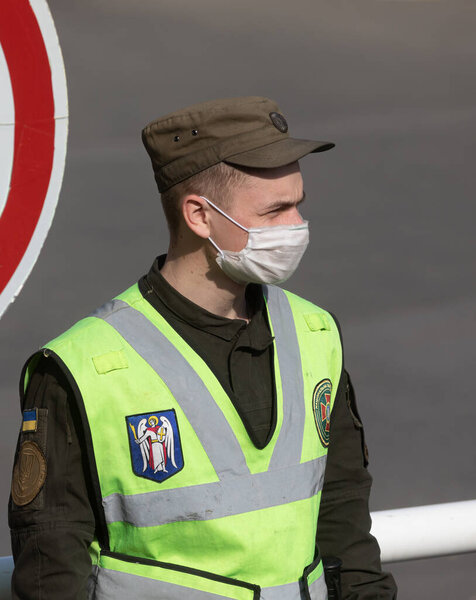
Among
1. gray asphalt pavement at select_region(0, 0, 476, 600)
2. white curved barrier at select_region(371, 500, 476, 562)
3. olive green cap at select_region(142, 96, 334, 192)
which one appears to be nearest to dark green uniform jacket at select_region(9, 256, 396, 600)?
olive green cap at select_region(142, 96, 334, 192)

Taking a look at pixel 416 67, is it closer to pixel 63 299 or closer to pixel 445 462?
pixel 63 299

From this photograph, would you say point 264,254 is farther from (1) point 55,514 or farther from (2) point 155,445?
(1) point 55,514

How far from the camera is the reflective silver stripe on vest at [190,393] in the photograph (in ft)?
6.75

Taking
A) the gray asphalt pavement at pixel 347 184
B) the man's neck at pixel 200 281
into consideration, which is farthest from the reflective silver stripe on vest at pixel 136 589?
the gray asphalt pavement at pixel 347 184

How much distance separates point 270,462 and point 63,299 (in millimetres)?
4039

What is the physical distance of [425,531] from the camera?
2.67 metres

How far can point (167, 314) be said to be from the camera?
2172mm

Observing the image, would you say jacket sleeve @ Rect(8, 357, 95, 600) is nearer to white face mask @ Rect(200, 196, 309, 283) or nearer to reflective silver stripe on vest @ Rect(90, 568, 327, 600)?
reflective silver stripe on vest @ Rect(90, 568, 327, 600)

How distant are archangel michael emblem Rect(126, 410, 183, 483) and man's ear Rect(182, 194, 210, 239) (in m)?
0.34

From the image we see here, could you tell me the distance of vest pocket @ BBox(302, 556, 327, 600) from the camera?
2139 millimetres

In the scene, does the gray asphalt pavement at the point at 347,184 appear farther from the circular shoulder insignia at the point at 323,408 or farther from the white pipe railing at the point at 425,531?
the circular shoulder insignia at the point at 323,408

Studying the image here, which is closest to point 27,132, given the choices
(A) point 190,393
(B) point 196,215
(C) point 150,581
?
(B) point 196,215

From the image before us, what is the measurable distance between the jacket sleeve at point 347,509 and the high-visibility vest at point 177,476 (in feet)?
0.49

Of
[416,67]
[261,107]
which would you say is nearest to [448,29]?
[416,67]
